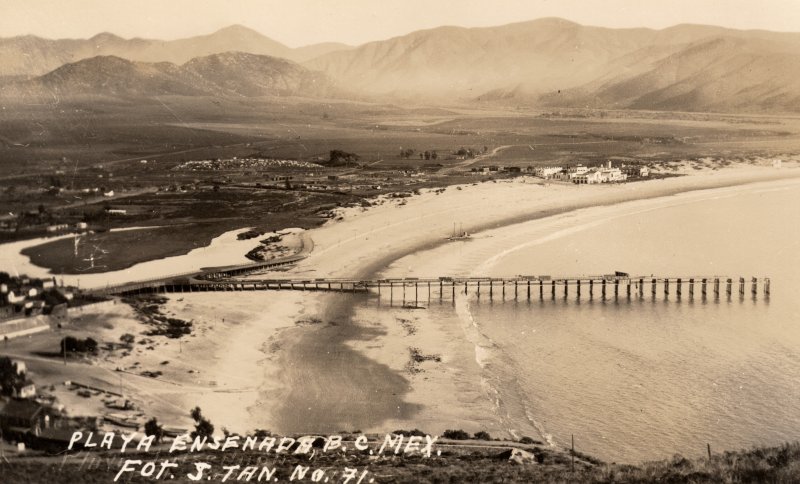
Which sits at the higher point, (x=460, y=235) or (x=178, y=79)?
(x=178, y=79)

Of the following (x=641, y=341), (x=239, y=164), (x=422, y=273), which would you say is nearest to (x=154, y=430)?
(x=641, y=341)

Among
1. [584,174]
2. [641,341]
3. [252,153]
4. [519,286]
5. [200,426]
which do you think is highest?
[252,153]

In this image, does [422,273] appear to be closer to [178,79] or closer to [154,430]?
[178,79]

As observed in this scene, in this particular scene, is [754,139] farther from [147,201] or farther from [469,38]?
[147,201]

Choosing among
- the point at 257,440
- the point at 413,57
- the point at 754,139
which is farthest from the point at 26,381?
the point at 754,139

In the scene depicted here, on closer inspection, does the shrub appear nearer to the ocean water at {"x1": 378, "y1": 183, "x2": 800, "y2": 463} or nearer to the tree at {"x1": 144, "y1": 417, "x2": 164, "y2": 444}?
the ocean water at {"x1": 378, "y1": 183, "x2": 800, "y2": 463}

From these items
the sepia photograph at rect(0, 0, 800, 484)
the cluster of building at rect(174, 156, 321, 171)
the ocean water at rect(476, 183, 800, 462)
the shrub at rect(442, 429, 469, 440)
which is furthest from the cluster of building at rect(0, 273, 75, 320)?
the cluster of building at rect(174, 156, 321, 171)
